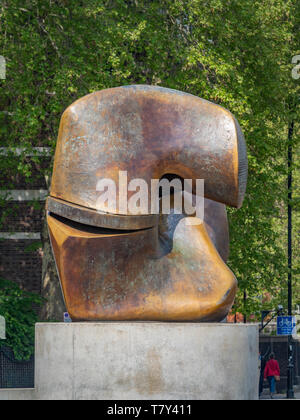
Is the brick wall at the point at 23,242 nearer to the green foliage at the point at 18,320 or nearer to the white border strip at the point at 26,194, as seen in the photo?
the white border strip at the point at 26,194

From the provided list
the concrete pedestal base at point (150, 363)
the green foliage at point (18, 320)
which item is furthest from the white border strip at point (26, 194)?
the concrete pedestal base at point (150, 363)

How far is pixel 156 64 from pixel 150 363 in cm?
1152

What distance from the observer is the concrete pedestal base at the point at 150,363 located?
837 cm

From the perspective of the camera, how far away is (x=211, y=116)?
894 cm

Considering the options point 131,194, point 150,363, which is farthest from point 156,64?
point 150,363

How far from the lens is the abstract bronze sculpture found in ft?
29.1

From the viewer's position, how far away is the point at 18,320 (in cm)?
2014

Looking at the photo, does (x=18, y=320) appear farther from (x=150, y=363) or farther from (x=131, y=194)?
(x=150, y=363)

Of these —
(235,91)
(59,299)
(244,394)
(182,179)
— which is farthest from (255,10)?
(244,394)

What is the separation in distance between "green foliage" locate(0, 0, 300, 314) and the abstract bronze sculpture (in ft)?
28.2

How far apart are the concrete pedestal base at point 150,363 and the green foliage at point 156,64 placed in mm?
9645

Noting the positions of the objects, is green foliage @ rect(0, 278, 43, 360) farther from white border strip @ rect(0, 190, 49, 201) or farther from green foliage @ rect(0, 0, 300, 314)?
white border strip @ rect(0, 190, 49, 201)

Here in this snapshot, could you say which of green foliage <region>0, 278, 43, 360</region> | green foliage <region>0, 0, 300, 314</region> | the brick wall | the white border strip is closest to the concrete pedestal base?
green foliage <region>0, 0, 300, 314</region>

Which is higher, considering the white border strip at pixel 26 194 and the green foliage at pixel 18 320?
the white border strip at pixel 26 194
